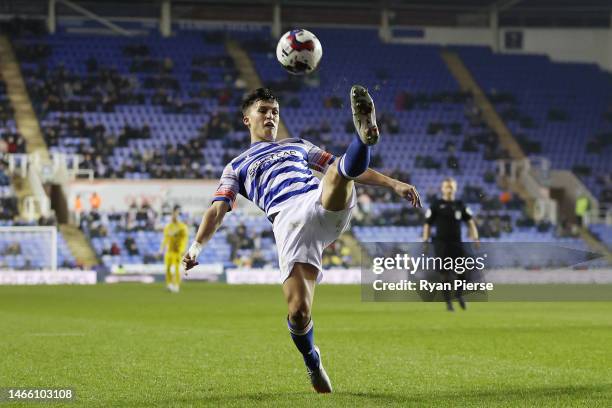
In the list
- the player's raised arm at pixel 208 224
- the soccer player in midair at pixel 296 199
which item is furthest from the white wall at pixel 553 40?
the player's raised arm at pixel 208 224

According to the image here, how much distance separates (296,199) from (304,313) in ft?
2.83

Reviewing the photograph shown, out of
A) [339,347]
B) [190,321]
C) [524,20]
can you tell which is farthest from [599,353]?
[524,20]

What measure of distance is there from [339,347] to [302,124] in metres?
33.6

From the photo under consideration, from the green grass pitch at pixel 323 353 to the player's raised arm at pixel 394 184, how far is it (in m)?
1.42

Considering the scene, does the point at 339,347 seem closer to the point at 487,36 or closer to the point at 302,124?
the point at 302,124

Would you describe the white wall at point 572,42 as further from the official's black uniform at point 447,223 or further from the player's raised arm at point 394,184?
the player's raised arm at point 394,184

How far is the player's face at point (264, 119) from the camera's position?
848cm

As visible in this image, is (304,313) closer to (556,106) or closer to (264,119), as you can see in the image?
(264,119)

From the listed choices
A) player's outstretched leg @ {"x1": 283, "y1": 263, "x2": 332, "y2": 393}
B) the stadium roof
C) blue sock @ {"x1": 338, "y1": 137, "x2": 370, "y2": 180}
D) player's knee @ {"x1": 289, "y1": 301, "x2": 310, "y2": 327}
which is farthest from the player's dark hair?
the stadium roof

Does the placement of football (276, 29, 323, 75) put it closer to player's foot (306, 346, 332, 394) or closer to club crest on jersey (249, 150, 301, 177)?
club crest on jersey (249, 150, 301, 177)

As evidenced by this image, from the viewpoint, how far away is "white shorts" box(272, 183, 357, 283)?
7.80 metres

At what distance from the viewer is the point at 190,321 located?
17.0m

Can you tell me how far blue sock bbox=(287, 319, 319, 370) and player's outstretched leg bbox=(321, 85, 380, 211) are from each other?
1033 millimetres

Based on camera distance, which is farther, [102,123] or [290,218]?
[102,123]
